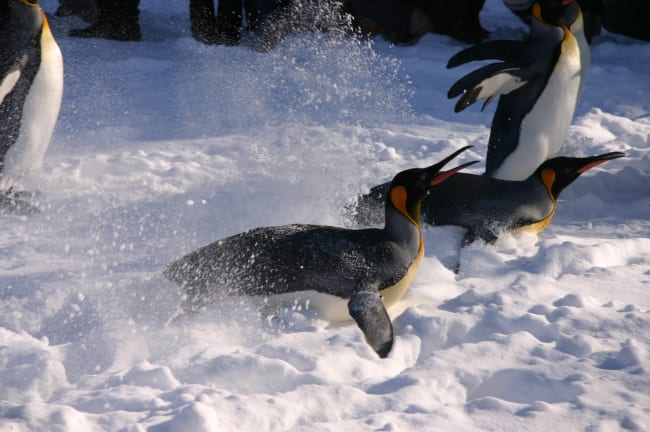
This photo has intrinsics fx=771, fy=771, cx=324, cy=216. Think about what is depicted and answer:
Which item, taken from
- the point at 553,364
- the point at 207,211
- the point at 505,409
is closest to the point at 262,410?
the point at 505,409

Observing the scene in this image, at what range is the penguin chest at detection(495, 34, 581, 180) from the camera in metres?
3.39

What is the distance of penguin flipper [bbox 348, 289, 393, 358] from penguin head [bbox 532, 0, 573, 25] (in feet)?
6.15

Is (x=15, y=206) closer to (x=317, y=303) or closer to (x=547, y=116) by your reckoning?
(x=317, y=303)

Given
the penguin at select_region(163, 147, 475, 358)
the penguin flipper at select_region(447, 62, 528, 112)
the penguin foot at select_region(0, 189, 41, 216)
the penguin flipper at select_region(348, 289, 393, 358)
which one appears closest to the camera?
the penguin flipper at select_region(348, 289, 393, 358)

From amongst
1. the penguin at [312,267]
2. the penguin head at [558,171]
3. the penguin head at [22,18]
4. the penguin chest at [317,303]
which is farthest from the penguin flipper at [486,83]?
the penguin head at [22,18]

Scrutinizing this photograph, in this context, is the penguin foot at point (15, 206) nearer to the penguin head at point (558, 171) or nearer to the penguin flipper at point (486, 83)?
the penguin flipper at point (486, 83)

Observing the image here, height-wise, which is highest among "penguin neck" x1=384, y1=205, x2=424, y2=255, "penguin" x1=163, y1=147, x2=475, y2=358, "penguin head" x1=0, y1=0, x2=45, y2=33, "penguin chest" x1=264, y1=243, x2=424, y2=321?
"penguin head" x1=0, y1=0, x2=45, y2=33

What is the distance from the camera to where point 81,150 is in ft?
11.8

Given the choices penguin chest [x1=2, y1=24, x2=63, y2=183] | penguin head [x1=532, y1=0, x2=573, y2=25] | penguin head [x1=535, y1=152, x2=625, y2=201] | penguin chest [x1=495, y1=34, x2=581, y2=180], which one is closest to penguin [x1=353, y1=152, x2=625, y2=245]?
penguin head [x1=535, y1=152, x2=625, y2=201]

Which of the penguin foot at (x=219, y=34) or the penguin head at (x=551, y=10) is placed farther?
the penguin foot at (x=219, y=34)

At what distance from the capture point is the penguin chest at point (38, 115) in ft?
10.6

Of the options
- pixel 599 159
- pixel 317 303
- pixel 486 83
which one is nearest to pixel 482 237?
pixel 599 159

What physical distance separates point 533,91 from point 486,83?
13.3 inches

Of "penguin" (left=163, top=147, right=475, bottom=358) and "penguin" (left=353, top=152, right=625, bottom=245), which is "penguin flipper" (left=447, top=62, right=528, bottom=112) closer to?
"penguin" (left=353, top=152, right=625, bottom=245)
